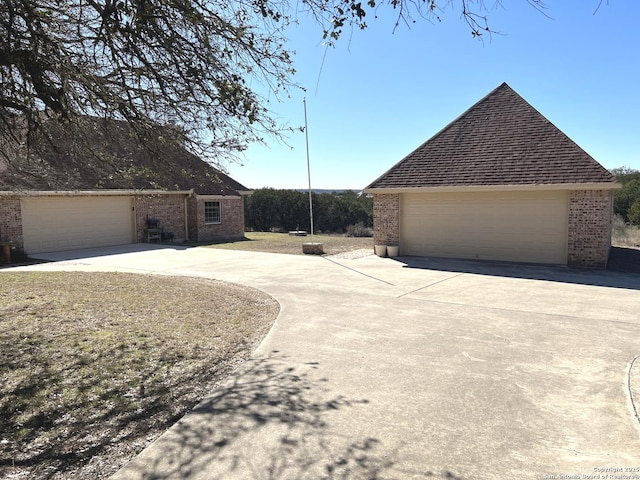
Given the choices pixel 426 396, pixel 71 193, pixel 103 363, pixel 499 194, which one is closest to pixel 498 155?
pixel 499 194

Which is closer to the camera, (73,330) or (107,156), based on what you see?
(73,330)

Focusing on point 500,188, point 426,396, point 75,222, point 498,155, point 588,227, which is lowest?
point 426,396

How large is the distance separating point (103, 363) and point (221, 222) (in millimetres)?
19068

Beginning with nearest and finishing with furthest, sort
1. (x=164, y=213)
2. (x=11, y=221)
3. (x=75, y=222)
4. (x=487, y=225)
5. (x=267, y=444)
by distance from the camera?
(x=267, y=444) → (x=487, y=225) → (x=11, y=221) → (x=75, y=222) → (x=164, y=213)

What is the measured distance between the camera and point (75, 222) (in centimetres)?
1831

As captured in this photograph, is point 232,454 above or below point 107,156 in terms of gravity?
below

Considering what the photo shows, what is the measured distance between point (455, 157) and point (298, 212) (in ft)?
59.6

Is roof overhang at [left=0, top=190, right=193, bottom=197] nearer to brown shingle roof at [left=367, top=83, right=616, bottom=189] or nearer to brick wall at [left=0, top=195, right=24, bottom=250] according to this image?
brick wall at [left=0, top=195, right=24, bottom=250]

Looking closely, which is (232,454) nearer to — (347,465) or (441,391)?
(347,465)

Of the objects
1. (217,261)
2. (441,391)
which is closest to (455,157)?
(217,261)

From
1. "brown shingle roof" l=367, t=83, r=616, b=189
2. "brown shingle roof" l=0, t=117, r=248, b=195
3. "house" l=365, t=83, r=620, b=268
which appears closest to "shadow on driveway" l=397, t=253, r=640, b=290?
"house" l=365, t=83, r=620, b=268

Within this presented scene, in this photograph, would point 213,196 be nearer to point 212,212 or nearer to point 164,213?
point 212,212

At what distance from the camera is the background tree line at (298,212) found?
32906mm

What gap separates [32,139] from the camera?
6461 millimetres
